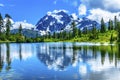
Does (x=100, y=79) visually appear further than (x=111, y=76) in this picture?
No

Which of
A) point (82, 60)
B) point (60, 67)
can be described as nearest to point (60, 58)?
point (82, 60)

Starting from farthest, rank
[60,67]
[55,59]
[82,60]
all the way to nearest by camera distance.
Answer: [55,59] → [82,60] → [60,67]

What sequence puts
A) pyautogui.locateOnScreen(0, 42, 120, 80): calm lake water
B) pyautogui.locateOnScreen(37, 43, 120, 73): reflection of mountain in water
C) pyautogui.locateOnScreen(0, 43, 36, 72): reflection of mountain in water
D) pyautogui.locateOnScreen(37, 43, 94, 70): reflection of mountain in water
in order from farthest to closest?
pyautogui.locateOnScreen(37, 43, 94, 70): reflection of mountain in water < pyautogui.locateOnScreen(0, 43, 36, 72): reflection of mountain in water < pyautogui.locateOnScreen(37, 43, 120, 73): reflection of mountain in water < pyautogui.locateOnScreen(0, 42, 120, 80): calm lake water

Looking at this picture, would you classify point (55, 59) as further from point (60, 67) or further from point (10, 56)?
point (60, 67)

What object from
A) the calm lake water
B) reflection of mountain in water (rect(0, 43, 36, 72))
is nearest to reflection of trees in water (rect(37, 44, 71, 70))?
the calm lake water

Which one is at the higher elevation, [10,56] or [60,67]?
[10,56]

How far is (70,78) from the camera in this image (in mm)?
34062

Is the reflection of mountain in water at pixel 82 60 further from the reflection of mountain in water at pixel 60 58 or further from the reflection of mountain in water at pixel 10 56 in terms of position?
the reflection of mountain in water at pixel 10 56

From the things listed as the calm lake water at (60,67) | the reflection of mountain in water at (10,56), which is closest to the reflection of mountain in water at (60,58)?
the calm lake water at (60,67)

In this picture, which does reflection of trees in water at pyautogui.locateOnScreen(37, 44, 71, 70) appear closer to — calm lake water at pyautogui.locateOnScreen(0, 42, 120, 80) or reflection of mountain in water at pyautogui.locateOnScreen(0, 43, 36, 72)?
calm lake water at pyautogui.locateOnScreen(0, 42, 120, 80)

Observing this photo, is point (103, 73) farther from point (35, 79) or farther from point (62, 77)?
point (35, 79)

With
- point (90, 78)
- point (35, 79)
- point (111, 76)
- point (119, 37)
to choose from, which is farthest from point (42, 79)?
point (119, 37)

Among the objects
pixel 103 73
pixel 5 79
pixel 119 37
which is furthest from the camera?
pixel 119 37

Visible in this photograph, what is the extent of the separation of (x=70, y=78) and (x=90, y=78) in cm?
242
